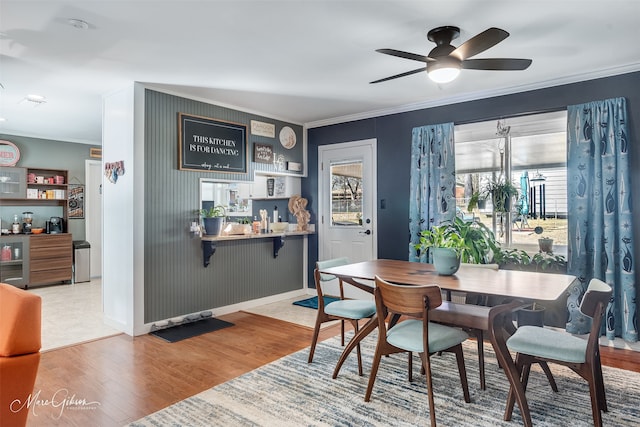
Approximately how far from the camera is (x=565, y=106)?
366 centimetres

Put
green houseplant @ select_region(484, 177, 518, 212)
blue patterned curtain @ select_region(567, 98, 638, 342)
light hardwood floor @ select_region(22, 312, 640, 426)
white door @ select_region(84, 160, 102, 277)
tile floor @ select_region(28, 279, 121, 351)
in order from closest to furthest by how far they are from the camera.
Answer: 1. light hardwood floor @ select_region(22, 312, 640, 426)
2. blue patterned curtain @ select_region(567, 98, 638, 342)
3. tile floor @ select_region(28, 279, 121, 351)
4. green houseplant @ select_region(484, 177, 518, 212)
5. white door @ select_region(84, 160, 102, 277)

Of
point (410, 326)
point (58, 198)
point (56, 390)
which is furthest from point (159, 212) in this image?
point (58, 198)

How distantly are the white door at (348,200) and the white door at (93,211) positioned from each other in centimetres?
424

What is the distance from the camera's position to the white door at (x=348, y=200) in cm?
499

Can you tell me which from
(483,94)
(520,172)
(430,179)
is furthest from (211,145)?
(520,172)

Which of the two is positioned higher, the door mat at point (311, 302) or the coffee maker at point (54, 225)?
the coffee maker at point (54, 225)

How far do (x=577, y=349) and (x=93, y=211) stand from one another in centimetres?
729

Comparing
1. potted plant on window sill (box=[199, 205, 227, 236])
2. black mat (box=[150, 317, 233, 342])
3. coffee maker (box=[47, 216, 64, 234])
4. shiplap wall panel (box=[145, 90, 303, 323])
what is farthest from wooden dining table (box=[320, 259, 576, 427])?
coffee maker (box=[47, 216, 64, 234])

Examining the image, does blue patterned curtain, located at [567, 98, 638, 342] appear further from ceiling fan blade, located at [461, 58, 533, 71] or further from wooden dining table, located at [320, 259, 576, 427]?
ceiling fan blade, located at [461, 58, 533, 71]

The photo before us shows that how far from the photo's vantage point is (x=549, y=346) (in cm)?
212

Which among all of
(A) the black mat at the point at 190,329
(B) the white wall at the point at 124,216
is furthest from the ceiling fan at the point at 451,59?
(A) the black mat at the point at 190,329

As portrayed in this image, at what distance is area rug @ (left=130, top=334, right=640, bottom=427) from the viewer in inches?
86.7

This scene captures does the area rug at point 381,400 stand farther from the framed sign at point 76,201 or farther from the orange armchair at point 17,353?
the framed sign at point 76,201

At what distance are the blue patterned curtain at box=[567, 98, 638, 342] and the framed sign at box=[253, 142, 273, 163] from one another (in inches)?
131
